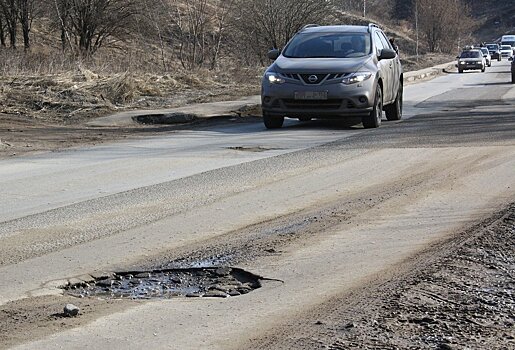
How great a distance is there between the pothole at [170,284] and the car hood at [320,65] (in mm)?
10351

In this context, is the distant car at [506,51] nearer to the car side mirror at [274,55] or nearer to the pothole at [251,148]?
the car side mirror at [274,55]

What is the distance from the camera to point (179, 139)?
16.1 m

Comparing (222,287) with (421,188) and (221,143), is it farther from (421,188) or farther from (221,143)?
(221,143)

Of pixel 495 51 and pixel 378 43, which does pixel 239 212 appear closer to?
pixel 378 43

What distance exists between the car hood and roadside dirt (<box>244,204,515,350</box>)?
9.84 meters

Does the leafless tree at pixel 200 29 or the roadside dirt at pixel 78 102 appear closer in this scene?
the roadside dirt at pixel 78 102

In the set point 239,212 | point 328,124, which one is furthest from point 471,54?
point 239,212

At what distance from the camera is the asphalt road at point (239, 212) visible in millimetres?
5875

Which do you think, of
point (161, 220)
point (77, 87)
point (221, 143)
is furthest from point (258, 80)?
point (161, 220)

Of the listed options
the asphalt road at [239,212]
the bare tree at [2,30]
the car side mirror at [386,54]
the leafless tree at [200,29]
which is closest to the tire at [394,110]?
the car side mirror at [386,54]

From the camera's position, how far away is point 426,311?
5.74 m

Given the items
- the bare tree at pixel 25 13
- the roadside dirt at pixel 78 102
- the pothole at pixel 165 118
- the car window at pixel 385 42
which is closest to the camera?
the roadside dirt at pixel 78 102

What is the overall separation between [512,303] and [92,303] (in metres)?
2.59

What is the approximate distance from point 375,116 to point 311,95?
1296 mm
